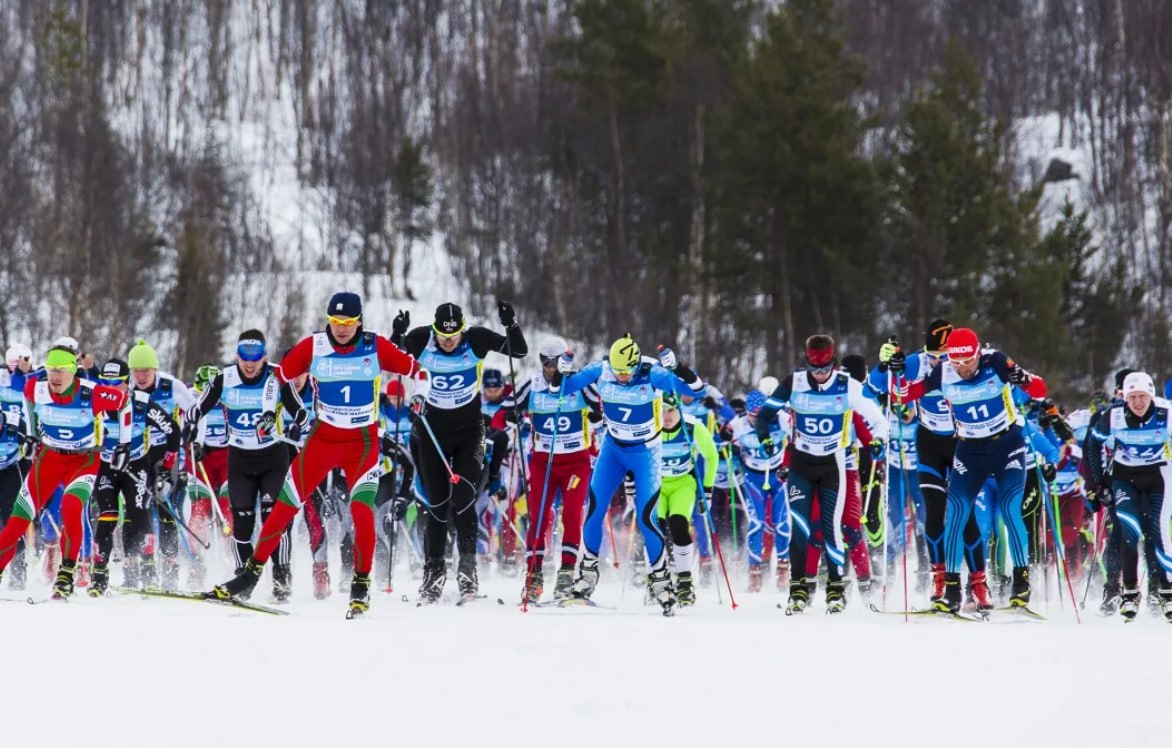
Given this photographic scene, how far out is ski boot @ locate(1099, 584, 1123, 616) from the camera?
11.5 m

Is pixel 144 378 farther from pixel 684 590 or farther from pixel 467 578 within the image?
pixel 684 590

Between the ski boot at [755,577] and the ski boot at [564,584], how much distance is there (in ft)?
12.0

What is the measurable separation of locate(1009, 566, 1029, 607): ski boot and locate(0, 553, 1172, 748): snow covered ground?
1.44 meters

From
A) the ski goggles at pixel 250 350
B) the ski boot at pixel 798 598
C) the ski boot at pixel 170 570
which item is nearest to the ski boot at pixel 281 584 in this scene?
the ski goggles at pixel 250 350

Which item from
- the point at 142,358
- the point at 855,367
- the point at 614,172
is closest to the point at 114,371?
the point at 142,358

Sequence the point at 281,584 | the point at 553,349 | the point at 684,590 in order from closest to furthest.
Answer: the point at 684,590, the point at 281,584, the point at 553,349

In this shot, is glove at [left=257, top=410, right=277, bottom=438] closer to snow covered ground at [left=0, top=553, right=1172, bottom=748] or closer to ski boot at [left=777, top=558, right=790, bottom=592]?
snow covered ground at [left=0, top=553, right=1172, bottom=748]

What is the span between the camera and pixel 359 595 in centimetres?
914

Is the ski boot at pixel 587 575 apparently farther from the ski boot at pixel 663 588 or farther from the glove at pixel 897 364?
the glove at pixel 897 364

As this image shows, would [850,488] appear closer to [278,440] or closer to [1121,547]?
[1121,547]

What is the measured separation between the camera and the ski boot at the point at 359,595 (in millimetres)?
9024

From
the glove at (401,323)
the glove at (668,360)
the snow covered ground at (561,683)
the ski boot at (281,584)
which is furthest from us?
the ski boot at (281,584)

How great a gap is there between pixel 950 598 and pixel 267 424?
5.14 m

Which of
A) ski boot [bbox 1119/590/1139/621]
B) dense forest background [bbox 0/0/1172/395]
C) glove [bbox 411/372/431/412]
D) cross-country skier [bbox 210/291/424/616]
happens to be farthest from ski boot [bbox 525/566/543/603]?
dense forest background [bbox 0/0/1172/395]
